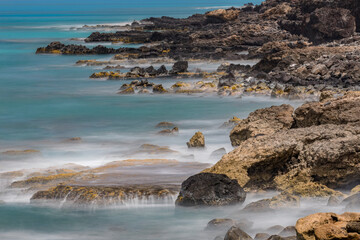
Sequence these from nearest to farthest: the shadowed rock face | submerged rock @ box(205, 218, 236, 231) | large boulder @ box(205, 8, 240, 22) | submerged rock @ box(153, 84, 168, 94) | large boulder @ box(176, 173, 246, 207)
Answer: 1. submerged rock @ box(205, 218, 236, 231)
2. large boulder @ box(176, 173, 246, 207)
3. the shadowed rock face
4. submerged rock @ box(153, 84, 168, 94)
5. large boulder @ box(205, 8, 240, 22)

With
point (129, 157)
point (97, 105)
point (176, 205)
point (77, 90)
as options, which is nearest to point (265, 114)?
point (129, 157)

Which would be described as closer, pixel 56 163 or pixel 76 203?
pixel 76 203

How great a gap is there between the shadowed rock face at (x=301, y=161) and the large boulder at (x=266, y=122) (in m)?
1.29

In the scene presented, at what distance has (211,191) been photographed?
716cm

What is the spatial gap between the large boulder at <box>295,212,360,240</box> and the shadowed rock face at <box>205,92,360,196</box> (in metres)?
1.78

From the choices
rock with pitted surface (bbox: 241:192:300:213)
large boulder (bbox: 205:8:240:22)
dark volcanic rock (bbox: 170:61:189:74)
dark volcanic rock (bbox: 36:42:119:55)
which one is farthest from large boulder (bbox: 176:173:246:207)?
large boulder (bbox: 205:8:240:22)

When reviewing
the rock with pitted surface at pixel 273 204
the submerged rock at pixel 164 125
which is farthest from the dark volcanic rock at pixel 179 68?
the rock with pitted surface at pixel 273 204

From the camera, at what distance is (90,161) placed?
10.2m

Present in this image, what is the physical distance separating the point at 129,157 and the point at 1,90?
12.2m

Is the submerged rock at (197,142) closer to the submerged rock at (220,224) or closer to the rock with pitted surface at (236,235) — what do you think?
the submerged rock at (220,224)

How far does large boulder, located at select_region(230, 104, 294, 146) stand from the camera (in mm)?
9680

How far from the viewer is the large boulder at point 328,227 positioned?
5.24 meters

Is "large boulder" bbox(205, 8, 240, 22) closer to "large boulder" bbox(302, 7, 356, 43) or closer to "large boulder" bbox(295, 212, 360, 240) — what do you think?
"large boulder" bbox(302, 7, 356, 43)

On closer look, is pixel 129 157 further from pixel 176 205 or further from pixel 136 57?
pixel 136 57
